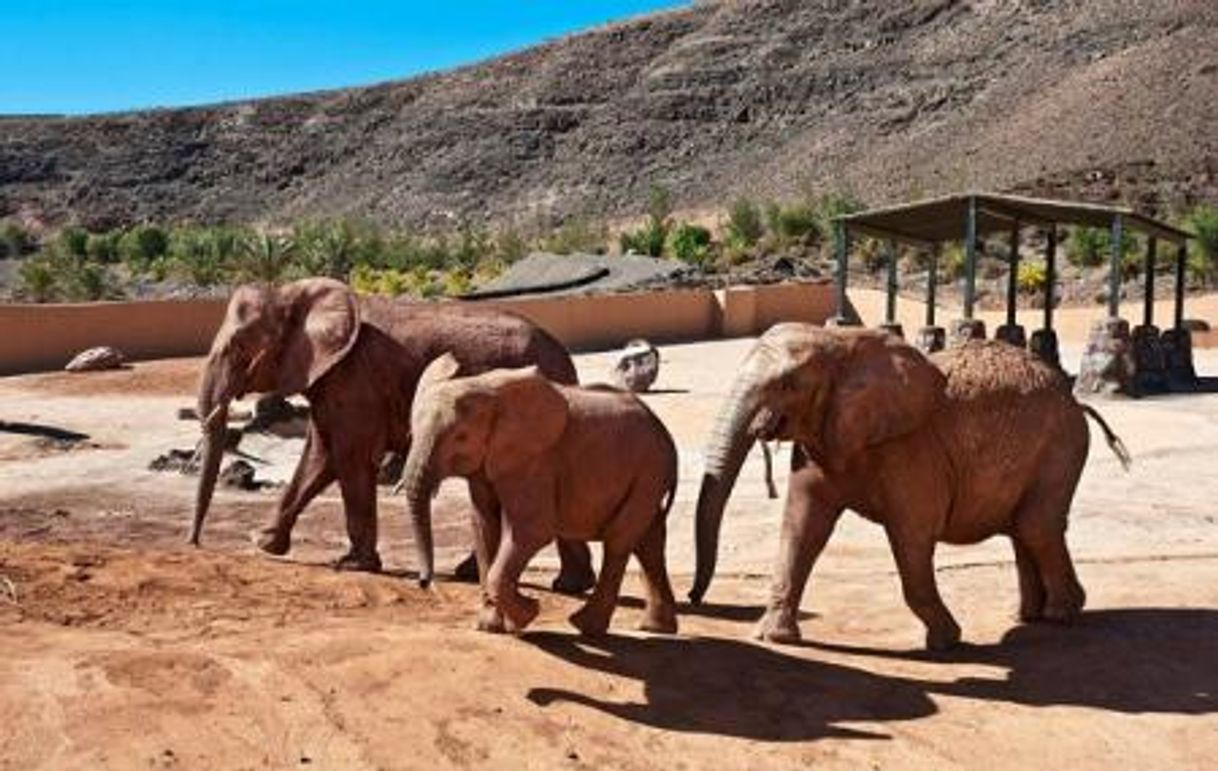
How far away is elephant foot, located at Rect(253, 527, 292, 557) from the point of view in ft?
35.4

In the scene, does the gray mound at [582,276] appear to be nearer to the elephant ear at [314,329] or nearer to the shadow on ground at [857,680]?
the elephant ear at [314,329]

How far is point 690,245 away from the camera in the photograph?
53812 millimetres

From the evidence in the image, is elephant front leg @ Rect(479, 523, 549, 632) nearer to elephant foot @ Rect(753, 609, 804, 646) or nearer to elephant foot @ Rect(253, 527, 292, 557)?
elephant foot @ Rect(753, 609, 804, 646)

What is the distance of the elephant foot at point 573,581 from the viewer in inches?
A: 374

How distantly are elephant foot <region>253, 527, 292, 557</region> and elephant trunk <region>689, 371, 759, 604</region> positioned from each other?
13.7 feet

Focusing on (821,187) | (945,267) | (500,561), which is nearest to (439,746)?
(500,561)

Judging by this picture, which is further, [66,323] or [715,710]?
[66,323]

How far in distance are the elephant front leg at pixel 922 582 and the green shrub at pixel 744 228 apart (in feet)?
152

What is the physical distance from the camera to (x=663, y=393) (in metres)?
23.6

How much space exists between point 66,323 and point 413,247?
3171 centimetres

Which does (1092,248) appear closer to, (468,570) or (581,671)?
(468,570)

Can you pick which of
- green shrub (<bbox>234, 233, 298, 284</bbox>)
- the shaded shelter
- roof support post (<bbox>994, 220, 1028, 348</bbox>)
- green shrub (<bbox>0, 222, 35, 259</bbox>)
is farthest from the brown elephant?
green shrub (<bbox>0, 222, 35, 259</bbox>)

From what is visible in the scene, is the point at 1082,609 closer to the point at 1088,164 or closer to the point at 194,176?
the point at 1088,164

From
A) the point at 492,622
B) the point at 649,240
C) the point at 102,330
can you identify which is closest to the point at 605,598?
the point at 492,622
